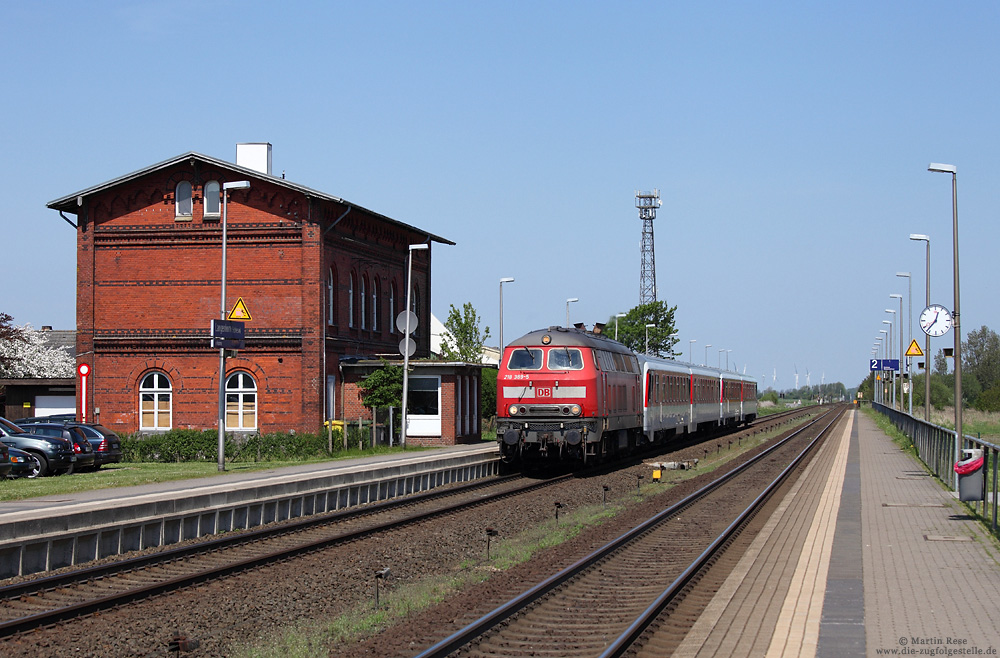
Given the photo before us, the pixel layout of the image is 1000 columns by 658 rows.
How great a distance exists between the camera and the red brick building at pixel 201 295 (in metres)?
37.1

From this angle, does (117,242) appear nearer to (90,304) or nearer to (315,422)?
(90,304)

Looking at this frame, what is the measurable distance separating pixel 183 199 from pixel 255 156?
4.31 metres

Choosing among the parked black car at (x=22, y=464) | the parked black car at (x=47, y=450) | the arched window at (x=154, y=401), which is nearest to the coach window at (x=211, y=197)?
the arched window at (x=154, y=401)

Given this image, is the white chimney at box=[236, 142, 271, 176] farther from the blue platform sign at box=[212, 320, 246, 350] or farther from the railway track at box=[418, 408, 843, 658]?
the railway track at box=[418, 408, 843, 658]

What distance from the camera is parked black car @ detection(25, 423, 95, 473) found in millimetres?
26469

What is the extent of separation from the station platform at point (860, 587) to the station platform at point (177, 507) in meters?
7.86

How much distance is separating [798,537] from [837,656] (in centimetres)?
705

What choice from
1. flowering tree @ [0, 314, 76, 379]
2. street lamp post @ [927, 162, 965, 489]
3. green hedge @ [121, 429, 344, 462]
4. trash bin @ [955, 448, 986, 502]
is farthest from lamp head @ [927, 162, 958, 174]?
flowering tree @ [0, 314, 76, 379]

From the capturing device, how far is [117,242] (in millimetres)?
38438

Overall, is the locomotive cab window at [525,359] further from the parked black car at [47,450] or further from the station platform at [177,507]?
the parked black car at [47,450]

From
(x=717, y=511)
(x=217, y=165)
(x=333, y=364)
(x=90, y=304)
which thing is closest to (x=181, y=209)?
(x=217, y=165)

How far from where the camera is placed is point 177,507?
1617cm

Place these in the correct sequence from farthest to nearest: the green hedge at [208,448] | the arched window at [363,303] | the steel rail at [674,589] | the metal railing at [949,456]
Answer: the arched window at [363,303], the green hedge at [208,448], the metal railing at [949,456], the steel rail at [674,589]

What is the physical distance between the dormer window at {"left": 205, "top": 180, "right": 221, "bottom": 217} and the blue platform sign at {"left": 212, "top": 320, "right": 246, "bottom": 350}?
44.4 ft
